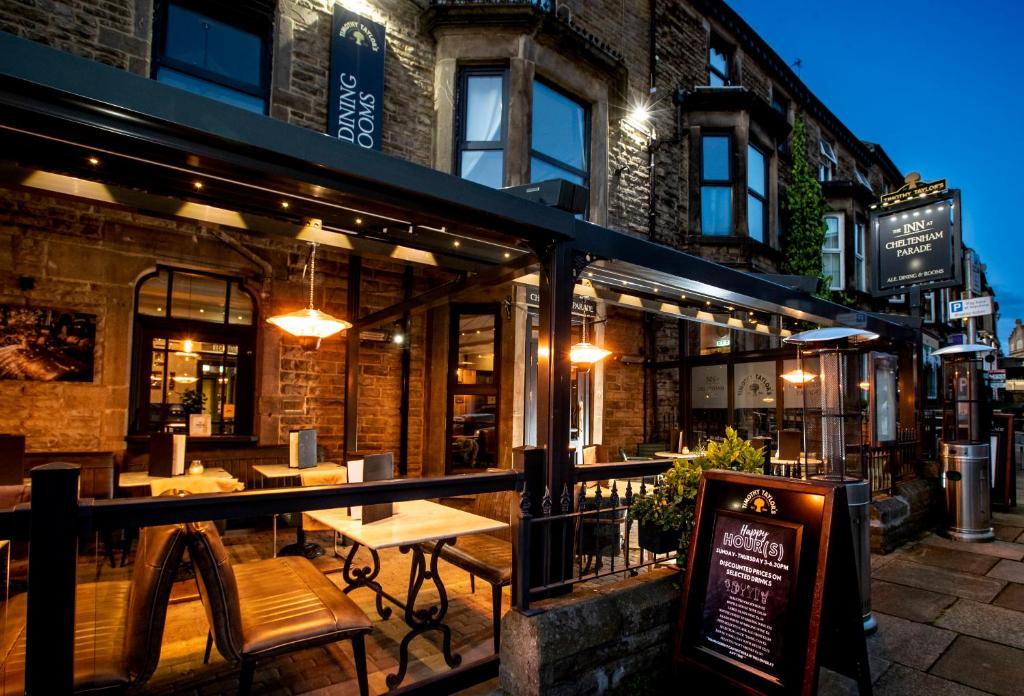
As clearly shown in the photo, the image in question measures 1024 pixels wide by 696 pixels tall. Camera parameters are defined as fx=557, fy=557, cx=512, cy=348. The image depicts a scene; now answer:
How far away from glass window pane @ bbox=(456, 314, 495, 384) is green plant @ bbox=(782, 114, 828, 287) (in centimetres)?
776

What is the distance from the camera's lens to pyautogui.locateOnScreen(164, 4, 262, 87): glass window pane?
6.72 m

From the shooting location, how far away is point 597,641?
3.11 meters

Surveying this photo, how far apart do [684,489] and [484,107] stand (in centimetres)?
682

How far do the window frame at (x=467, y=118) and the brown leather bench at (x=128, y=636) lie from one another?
22.2 feet

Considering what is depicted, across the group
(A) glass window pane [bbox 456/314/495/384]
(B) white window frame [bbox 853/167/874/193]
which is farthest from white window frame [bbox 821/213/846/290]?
(A) glass window pane [bbox 456/314/495/384]

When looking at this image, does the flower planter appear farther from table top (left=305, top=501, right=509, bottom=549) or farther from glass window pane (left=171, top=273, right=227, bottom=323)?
glass window pane (left=171, top=273, right=227, bottom=323)

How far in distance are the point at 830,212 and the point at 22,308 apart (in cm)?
1643

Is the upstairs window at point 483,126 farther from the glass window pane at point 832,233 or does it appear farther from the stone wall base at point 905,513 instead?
the glass window pane at point 832,233

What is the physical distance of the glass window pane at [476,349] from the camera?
27.6 ft

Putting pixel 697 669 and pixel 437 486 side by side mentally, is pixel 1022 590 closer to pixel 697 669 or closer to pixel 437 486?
pixel 697 669

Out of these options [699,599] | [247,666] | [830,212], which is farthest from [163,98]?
[830,212]

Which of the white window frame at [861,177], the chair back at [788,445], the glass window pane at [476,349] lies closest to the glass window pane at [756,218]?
the chair back at [788,445]

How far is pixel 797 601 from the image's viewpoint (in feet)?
9.12

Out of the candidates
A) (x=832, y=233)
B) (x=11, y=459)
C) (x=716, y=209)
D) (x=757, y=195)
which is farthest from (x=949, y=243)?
(x=11, y=459)
